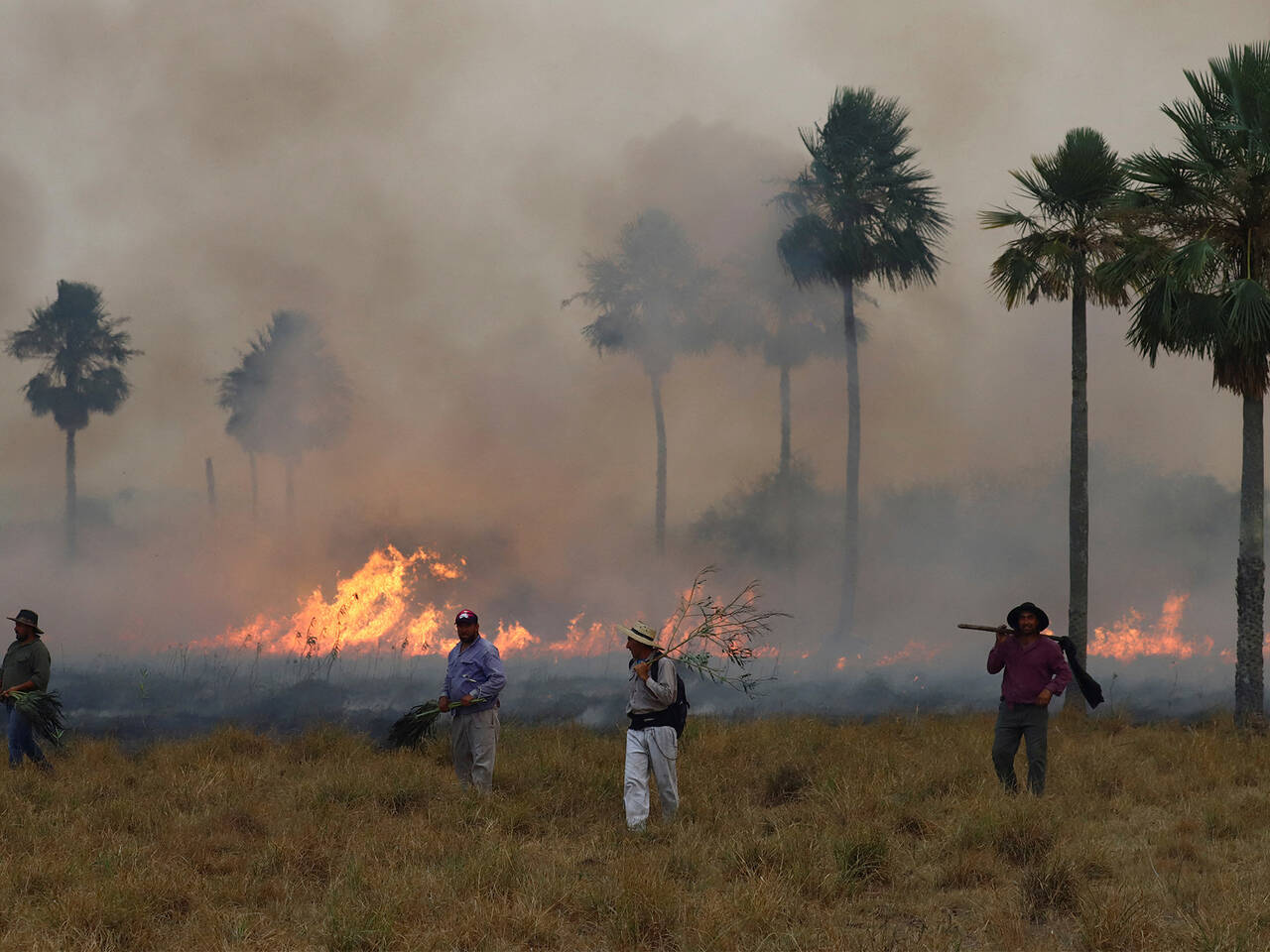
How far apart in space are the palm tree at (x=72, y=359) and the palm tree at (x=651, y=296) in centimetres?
2469

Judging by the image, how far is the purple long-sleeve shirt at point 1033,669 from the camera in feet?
32.7

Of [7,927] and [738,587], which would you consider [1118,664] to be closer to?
[738,587]

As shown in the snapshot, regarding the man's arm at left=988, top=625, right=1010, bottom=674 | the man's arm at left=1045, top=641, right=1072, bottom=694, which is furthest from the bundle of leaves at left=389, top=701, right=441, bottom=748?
the man's arm at left=1045, top=641, right=1072, bottom=694

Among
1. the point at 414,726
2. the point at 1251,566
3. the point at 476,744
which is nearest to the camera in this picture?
the point at 476,744

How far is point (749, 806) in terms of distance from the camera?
407 inches

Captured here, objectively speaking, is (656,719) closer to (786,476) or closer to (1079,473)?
(1079,473)

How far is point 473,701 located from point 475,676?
0.25 meters

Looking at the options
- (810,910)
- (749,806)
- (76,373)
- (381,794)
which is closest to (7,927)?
(381,794)

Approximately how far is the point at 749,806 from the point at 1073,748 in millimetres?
5398

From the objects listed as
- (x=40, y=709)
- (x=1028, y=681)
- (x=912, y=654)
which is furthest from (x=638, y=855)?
(x=912, y=654)

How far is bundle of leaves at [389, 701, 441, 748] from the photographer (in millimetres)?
12586

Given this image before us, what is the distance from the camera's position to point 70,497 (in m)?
50.3

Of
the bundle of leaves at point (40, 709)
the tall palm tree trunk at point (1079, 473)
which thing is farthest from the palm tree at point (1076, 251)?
the bundle of leaves at point (40, 709)

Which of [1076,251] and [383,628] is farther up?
[1076,251]
